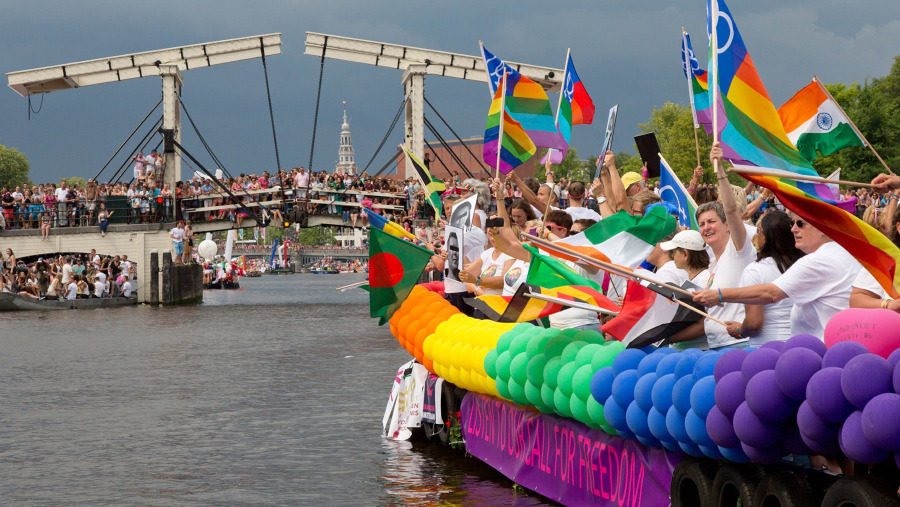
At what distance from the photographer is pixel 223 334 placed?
25109mm

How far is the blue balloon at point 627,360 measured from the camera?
637 centimetres

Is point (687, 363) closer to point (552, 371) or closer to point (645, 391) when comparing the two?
point (645, 391)

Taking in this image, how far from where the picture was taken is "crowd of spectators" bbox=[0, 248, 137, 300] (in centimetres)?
3881

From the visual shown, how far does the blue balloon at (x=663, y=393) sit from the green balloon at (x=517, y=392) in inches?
76.0

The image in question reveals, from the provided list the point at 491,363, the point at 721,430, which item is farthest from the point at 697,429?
the point at 491,363

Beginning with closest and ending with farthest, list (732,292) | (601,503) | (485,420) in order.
Answer: (732,292)
(601,503)
(485,420)

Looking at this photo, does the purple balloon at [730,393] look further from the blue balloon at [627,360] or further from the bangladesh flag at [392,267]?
the bangladesh flag at [392,267]

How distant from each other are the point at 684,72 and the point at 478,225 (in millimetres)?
3574

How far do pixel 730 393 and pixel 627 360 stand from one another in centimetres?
136

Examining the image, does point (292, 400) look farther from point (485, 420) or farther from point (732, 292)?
point (732, 292)

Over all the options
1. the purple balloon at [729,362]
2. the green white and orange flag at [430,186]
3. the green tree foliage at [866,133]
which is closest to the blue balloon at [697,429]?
the purple balloon at [729,362]

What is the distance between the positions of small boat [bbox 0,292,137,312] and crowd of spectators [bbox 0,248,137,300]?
27 centimetres

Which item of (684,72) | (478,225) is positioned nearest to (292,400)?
(478,225)

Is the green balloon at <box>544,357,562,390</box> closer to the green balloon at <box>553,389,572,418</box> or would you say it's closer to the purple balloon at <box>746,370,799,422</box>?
the green balloon at <box>553,389,572,418</box>
